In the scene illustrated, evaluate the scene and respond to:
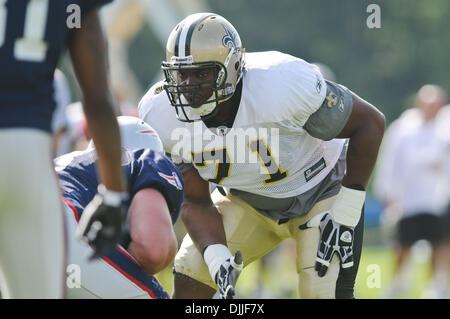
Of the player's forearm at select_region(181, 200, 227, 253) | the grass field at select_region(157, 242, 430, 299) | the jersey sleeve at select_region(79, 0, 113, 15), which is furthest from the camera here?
the grass field at select_region(157, 242, 430, 299)

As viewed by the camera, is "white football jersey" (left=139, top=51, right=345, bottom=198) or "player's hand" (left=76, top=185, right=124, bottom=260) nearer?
"player's hand" (left=76, top=185, right=124, bottom=260)

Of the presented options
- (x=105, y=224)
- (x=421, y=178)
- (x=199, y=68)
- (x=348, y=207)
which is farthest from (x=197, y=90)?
(x=421, y=178)

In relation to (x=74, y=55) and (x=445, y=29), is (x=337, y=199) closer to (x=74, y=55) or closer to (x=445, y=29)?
(x=74, y=55)

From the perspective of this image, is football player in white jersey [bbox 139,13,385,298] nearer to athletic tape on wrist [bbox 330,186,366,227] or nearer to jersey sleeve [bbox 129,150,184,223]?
athletic tape on wrist [bbox 330,186,366,227]

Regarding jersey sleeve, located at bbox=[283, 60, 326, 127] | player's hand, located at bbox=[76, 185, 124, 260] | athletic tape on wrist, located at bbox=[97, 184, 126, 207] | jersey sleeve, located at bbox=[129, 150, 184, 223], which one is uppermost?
jersey sleeve, located at bbox=[283, 60, 326, 127]

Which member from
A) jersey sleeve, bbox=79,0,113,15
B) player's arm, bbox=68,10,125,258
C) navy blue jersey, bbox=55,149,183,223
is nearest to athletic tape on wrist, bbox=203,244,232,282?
navy blue jersey, bbox=55,149,183,223

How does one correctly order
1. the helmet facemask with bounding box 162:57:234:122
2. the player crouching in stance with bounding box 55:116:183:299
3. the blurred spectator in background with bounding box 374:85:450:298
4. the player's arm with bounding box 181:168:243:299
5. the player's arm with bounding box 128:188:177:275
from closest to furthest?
1. the player crouching in stance with bounding box 55:116:183:299
2. the player's arm with bounding box 128:188:177:275
3. the helmet facemask with bounding box 162:57:234:122
4. the player's arm with bounding box 181:168:243:299
5. the blurred spectator in background with bounding box 374:85:450:298

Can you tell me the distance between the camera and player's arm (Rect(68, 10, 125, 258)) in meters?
2.37

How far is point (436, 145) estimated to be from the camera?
294 inches

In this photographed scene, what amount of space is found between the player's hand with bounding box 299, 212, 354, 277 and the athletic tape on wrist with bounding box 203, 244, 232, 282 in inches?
15.4

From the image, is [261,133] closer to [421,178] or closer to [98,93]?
[98,93]

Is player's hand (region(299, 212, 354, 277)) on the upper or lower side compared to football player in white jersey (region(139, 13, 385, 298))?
lower

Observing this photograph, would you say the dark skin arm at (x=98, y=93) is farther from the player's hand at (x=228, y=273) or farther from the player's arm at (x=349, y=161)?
the player's arm at (x=349, y=161)

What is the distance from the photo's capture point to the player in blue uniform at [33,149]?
2.23 m
